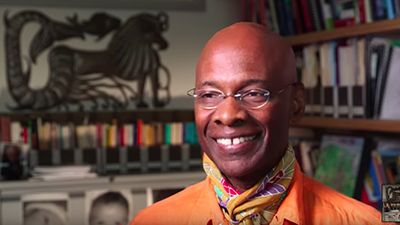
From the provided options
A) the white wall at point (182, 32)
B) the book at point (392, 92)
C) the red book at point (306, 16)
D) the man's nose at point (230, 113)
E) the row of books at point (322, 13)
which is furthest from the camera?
the white wall at point (182, 32)

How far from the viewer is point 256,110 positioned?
1.81 ft

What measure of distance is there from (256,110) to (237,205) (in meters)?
0.11

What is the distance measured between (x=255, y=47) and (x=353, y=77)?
4.63ft

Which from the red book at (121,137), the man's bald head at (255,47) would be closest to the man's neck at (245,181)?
the man's bald head at (255,47)

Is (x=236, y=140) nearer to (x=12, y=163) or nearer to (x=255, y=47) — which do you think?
(x=255, y=47)

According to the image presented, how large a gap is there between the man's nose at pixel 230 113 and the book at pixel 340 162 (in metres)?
1.37

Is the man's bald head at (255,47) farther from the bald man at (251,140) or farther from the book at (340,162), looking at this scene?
the book at (340,162)

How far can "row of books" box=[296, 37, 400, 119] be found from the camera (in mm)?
1717

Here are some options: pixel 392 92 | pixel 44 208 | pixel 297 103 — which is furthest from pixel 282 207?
pixel 44 208

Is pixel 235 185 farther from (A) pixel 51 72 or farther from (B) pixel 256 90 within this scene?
(A) pixel 51 72

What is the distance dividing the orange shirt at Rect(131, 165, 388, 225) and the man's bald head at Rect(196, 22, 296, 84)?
0.13 metres

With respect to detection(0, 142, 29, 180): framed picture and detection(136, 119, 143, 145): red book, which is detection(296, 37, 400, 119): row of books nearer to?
detection(136, 119, 143, 145): red book

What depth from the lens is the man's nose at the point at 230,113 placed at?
1.78ft

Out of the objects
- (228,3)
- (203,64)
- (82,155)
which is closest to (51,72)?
(82,155)
